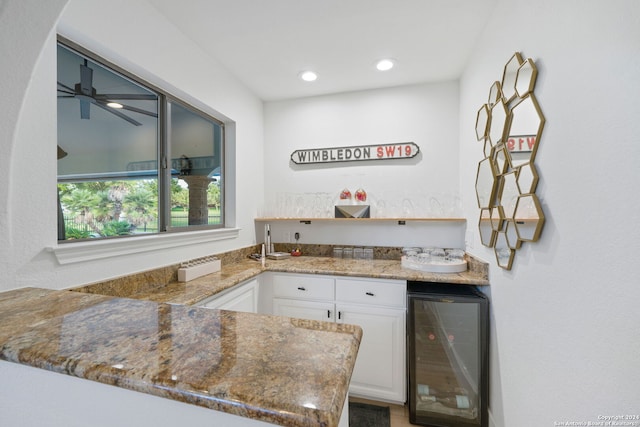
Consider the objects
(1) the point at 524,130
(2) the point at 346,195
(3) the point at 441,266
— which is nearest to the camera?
(1) the point at 524,130

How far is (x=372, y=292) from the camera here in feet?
6.66

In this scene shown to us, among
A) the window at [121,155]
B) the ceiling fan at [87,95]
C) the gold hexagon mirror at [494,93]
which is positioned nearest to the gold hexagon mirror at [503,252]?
the gold hexagon mirror at [494,93]

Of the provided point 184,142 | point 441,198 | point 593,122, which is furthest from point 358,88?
point 593,122

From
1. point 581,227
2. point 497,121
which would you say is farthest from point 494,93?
point 581,227

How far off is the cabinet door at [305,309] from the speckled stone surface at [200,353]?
4.72 feet

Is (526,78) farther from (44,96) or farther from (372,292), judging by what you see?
(44,96)

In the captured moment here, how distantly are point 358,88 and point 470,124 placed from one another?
3.66ft

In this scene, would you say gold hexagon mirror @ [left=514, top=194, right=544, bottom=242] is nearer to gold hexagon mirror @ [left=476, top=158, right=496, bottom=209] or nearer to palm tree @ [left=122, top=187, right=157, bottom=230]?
gold hexagon mirror @ [left=476, top=158, right=496, bottom=209]

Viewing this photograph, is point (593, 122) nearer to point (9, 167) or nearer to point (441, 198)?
point (441, 198)

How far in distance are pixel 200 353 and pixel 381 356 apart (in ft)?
5.72

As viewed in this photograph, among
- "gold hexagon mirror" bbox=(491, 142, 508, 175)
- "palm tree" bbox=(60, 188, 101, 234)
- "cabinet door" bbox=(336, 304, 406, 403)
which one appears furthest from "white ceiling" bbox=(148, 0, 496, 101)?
"cabinet door" bbox=(336, 304, 406, 403)

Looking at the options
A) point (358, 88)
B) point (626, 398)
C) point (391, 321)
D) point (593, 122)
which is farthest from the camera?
point (358, 88)

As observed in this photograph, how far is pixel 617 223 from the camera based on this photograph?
764 mm

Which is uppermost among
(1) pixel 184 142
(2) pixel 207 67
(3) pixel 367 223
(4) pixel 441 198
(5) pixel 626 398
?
(2) pixel 207 67
